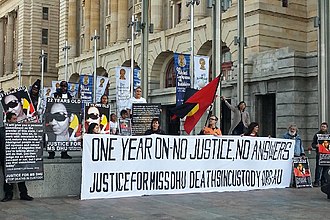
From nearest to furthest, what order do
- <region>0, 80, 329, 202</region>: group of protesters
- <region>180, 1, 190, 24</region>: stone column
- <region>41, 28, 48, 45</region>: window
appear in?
<region>0, 80, 329, 202</region>: group of protesters → <region>180, 1, 190, 24</region>: stone column → <region>41, 28, 48, 45</region>: window

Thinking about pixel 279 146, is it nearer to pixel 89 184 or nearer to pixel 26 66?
pixel 89 184

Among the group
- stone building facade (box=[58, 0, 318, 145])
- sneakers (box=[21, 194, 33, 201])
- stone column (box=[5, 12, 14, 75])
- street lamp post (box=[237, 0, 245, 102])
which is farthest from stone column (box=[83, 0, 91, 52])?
sneakers (box=[21, 194, 33, 201])

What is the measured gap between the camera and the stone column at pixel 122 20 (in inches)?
2000

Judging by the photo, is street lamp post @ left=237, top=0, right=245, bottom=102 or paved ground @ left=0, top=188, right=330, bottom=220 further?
street lamp post @ left=237, top=0, right=245, bottom=102

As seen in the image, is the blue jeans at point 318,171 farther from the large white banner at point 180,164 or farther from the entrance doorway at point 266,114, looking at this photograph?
the entrance doorway at point 266,114

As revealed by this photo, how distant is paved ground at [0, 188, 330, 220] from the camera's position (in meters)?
10.2

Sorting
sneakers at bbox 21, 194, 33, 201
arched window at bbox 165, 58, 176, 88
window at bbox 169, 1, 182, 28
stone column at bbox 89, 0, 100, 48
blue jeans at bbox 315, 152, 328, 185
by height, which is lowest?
sneakers at bbox 21, 194, 33, 201

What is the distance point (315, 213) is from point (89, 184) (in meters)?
4.86

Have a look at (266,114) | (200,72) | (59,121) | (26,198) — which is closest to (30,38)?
(266,114)

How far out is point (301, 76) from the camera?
30.5 m

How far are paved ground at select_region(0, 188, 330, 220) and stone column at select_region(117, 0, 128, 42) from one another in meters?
38.5

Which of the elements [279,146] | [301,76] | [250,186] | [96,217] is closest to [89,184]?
[96,217]

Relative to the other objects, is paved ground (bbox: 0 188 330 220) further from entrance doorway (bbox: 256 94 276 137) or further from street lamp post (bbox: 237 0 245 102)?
entrance doorway (bbox: 256 94 276 137)

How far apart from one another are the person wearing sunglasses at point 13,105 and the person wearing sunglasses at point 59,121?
0.70 meters
